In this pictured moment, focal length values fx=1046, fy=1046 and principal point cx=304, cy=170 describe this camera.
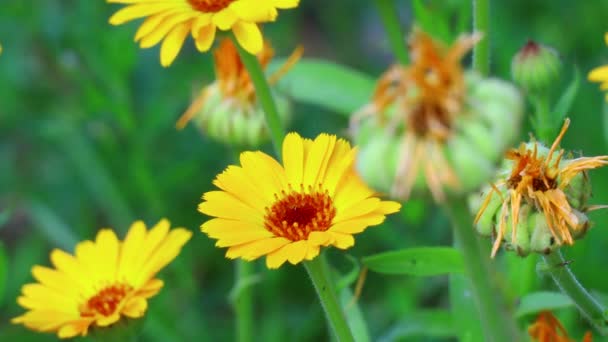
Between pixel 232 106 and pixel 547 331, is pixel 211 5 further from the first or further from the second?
pixel 547 331

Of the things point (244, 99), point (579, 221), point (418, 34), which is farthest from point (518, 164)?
point (244, 99)

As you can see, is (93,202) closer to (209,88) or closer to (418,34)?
(209,88)

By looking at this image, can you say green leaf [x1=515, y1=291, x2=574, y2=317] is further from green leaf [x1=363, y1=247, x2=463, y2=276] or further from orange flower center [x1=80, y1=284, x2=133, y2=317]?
orange flower center [x1=80, y1=284, x2=133, y2=317]

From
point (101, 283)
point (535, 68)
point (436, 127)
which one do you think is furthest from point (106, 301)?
point (436, 127)

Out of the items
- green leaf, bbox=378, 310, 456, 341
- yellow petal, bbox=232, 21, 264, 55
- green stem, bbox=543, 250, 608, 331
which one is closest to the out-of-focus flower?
green stem, bbox=543, 250, 608, 331

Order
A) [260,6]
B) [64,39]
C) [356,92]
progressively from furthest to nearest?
[64,39]
[356,92]
[260,6]

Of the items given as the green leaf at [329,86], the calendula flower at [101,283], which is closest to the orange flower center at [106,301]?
the calendula flower at [101,283]
